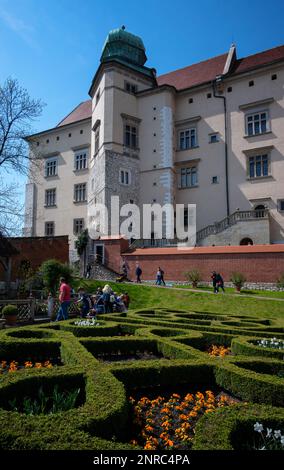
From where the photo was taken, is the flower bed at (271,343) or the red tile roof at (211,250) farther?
the red tile roof at (211,250)

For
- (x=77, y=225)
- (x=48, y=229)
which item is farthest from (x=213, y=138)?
(x=48, y=229)

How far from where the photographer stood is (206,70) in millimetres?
37219

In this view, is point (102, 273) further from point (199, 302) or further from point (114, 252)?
point (199, 302)

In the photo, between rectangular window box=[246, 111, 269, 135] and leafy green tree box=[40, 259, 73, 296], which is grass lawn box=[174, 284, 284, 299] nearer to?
leafy green tree box=[40, 259, 73, 296]

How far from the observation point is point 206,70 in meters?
37.2

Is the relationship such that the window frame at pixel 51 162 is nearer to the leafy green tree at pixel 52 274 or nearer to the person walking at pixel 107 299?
the leafy green tree at pixel 52 274

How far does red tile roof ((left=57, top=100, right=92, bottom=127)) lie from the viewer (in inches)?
1704

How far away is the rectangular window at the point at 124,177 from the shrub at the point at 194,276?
13395 mm

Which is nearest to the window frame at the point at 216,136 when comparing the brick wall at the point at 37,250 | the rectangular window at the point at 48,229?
the brick wall at the point at 37,250

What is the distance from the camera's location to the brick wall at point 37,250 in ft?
86.0

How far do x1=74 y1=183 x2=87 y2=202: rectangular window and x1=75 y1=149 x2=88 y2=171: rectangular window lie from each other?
1.95 meters

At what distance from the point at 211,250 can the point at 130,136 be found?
16771 mm

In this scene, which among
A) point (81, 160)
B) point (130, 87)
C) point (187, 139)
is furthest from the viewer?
point (81, 160)
